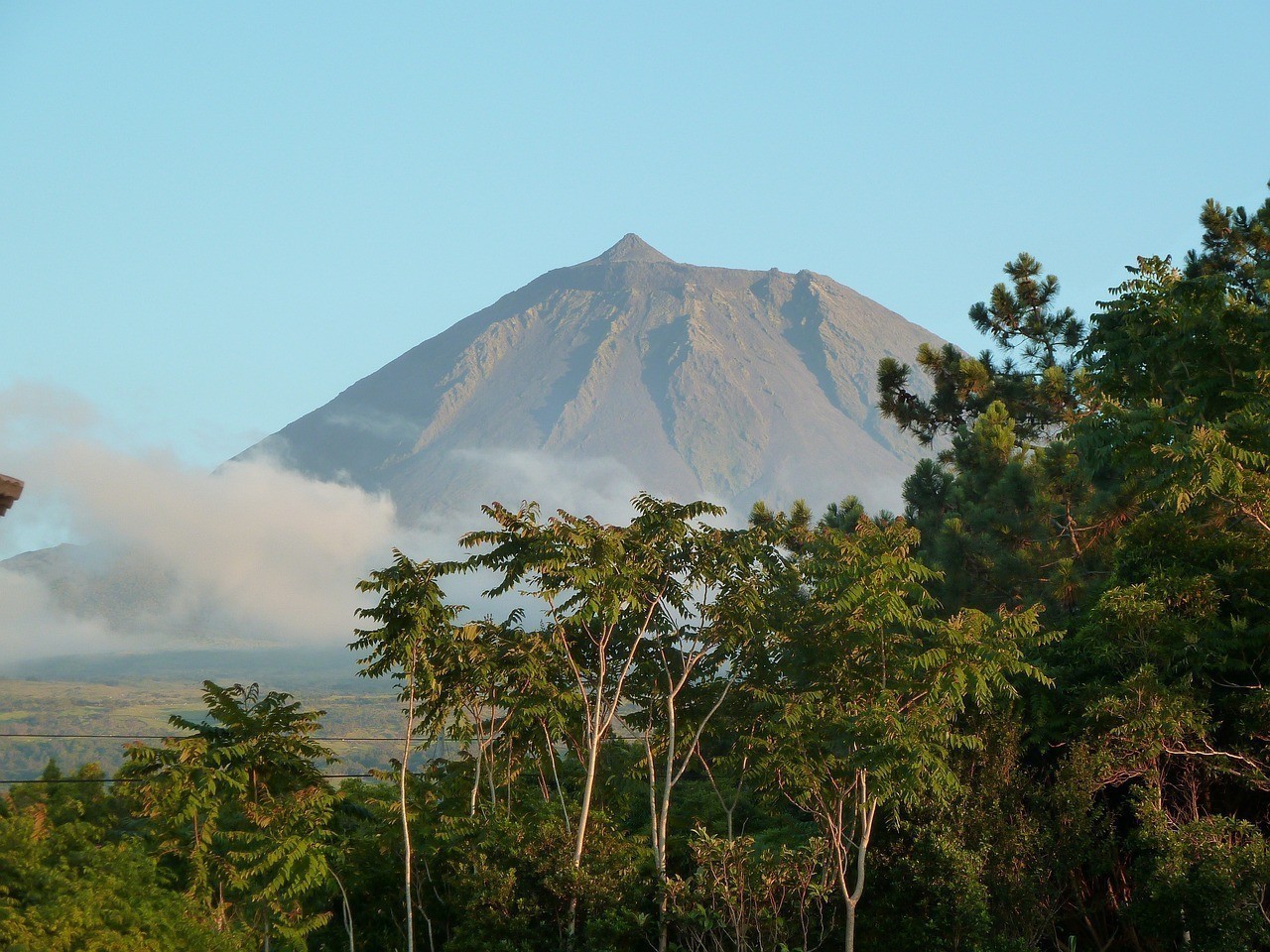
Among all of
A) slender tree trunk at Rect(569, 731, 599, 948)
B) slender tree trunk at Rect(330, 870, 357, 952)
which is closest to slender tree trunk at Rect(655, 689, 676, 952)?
slender tree trunk at Rect(569, 731, 599, 948)

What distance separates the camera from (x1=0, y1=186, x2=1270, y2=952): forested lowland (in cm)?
1388

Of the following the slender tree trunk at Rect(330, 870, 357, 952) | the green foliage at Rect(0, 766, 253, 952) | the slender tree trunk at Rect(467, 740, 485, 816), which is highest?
the slender tree trunk at Rect(467, 740, 485, 816)

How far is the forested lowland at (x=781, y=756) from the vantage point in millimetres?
13883

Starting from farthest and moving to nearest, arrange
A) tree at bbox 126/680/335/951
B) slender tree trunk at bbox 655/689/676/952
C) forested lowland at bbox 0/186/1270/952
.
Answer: tree at bbox 126/680/335/951
slender tree trunk at bbox 655/689/676/952
forested lowland at bbox 0/186/1270/952

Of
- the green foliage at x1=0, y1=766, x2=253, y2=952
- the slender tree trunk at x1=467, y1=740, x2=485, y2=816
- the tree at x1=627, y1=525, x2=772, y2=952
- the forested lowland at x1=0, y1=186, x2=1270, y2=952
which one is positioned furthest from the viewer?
the tree at x1=627, y1=525, x2=772, y2=952

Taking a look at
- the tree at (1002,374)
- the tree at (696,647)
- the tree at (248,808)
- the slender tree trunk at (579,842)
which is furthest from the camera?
the tree at (1002,374)

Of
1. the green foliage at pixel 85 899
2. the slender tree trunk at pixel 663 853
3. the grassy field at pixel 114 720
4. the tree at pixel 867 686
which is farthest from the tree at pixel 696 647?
the grassy field at pixel 114 720

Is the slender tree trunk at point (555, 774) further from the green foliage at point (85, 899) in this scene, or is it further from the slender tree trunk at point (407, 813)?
the green foliage at point (85, 899)

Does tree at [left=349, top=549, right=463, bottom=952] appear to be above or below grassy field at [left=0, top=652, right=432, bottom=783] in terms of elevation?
above

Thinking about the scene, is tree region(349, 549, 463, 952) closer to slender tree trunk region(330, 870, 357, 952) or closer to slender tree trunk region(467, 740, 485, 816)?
slender tree trunk region(330, 870, 357, 952)

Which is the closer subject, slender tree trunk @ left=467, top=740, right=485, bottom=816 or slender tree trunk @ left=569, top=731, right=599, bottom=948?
slender tree trunk @ left=569, top=731, right=599, bottom=948

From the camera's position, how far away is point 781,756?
48.5ft

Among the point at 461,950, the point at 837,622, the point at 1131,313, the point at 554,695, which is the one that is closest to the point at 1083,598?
the point at 1131,313

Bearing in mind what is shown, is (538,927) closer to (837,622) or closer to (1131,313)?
(837,622)
